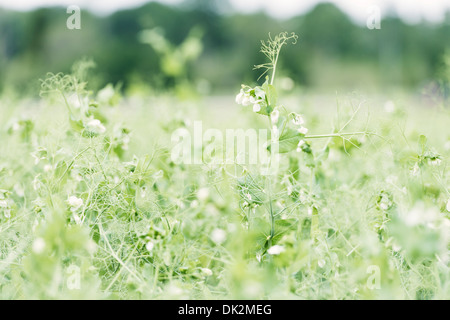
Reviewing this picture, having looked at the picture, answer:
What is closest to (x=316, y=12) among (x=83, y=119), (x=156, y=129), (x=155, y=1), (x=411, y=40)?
(x=411, y=40)

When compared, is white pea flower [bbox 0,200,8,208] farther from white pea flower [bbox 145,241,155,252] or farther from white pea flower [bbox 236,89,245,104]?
white pea flower [bbox 236,89,245,104]

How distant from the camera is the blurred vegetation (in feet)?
34.7

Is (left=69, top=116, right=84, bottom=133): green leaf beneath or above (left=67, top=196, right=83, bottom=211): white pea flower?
above

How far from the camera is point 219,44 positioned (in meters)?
13.8

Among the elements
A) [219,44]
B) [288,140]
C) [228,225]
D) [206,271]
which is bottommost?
[206,271]

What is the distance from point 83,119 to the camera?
108 centimetres

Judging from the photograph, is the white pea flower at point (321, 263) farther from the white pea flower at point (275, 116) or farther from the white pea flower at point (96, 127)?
the white pea flower at point (96, 127)

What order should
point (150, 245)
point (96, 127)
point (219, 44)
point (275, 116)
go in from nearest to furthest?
point (150, 245) < point (275, 116) < point (96, 127) < point (219, 44)

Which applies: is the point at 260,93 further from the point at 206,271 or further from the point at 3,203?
the point at 3,203

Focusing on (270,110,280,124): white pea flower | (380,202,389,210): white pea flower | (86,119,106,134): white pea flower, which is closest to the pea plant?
(270,110,280,124): white pea flower

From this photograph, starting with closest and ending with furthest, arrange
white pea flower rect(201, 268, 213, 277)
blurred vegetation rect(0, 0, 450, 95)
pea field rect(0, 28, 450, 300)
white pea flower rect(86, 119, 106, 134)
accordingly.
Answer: pea field rect(0, 28, 450, 300) → white pea flower rect(201, 268, 213, 277) → white pea flower rect(86, 119, 106, 134) → blurred vegetation rect(0, 0, 450, 95)

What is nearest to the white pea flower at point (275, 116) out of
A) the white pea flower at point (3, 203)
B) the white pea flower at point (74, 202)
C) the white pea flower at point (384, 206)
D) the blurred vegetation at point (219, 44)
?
the white pea flower at point (384, 206)

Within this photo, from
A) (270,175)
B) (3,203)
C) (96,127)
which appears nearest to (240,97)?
(270,175)

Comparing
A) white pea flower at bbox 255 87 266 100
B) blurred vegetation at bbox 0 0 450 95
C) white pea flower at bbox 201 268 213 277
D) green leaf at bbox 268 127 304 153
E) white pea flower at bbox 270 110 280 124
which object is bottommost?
white pea flower at bbox 201 268 213 277
